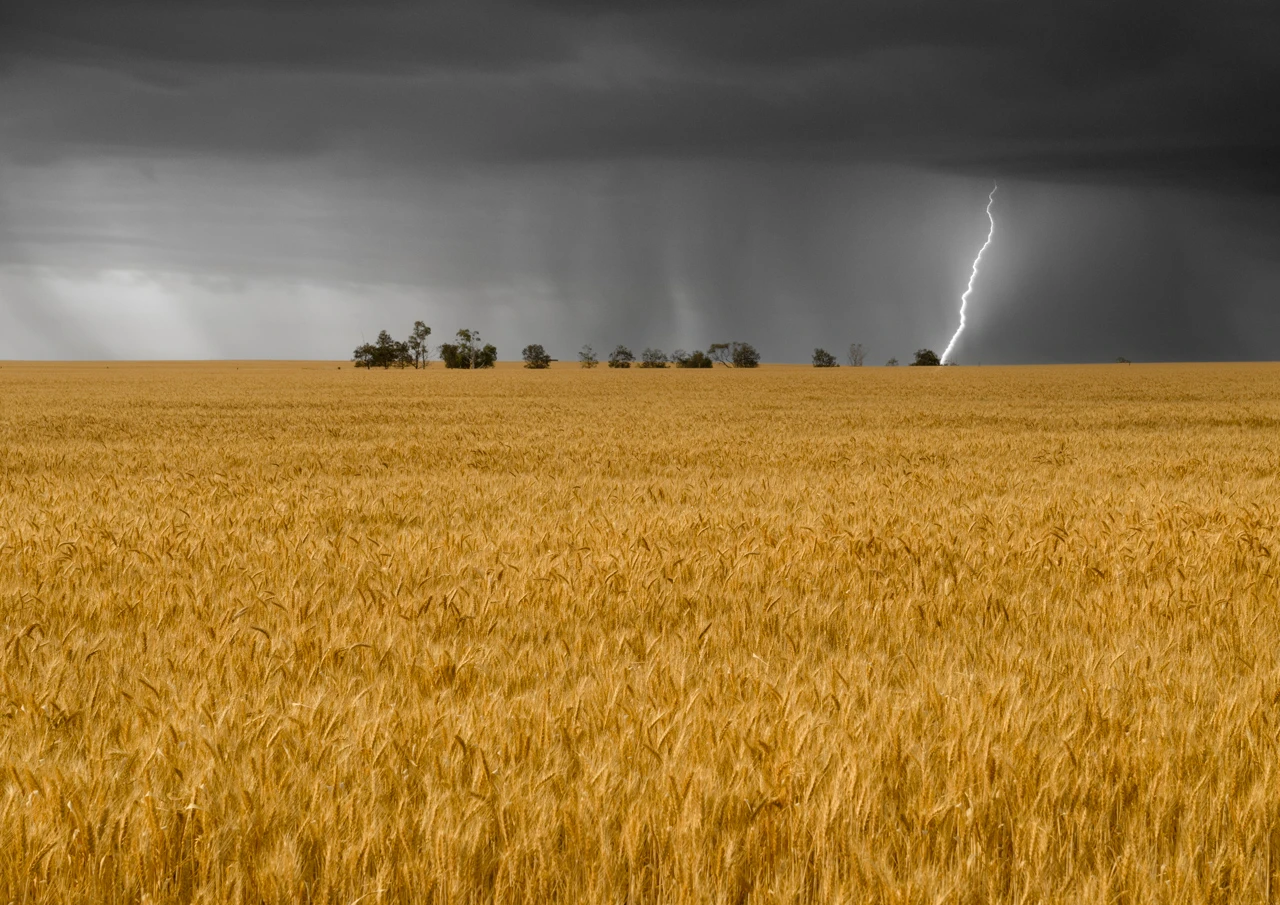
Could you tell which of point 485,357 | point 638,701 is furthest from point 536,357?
point 638,701

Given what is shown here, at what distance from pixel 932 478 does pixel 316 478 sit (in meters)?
8.28

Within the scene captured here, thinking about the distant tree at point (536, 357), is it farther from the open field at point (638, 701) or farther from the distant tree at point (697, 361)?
the open field at point (638, 701)

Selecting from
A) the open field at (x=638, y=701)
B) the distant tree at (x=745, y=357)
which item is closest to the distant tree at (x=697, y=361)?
the distant tree at (x=745, y=357)

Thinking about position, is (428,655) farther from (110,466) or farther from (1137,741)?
(110,466)

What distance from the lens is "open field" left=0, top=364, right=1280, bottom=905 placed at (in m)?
2.34

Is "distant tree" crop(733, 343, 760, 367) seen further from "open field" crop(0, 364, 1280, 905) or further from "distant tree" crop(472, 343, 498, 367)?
A: "open field" crop(0, 364, 1280, 905)

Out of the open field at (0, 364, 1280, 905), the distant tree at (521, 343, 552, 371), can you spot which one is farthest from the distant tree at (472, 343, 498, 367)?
the open field at (0, 364, 1280, 905)

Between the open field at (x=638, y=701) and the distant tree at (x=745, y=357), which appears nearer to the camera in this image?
the open field at (x=638, y=701)

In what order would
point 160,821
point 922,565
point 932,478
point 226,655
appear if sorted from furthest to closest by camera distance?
point 932,478
point 922,565
point 226,655
point 160,821

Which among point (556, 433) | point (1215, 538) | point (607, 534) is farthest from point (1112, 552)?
point (556, 433)

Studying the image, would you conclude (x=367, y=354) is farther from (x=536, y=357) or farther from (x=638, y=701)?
(x=638, y=701)

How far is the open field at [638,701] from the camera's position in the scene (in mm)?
2340

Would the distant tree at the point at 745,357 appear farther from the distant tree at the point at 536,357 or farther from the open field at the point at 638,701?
the open field at the point at 638,701

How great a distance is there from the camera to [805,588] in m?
5.86
